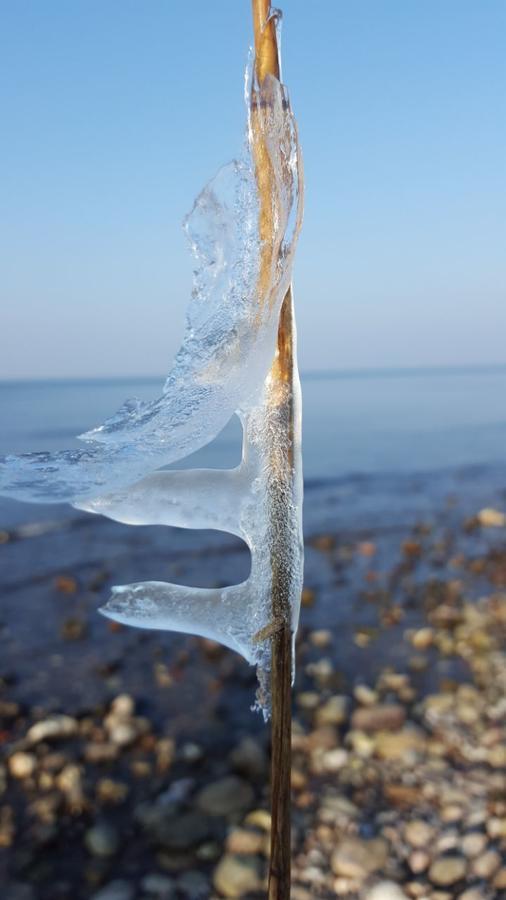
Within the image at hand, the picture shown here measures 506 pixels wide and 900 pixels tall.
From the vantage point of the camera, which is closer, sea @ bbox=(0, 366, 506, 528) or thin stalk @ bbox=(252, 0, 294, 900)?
thin stalk @ bbox=(252, 0, 294, 900)

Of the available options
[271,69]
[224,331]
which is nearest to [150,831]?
[224,331]

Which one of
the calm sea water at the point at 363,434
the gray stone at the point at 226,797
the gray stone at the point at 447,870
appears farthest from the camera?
the calm sea water at the point at 363,434

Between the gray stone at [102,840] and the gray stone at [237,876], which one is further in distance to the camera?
the gray stone at [102,840]

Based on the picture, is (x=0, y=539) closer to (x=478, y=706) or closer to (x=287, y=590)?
(x=478, y=706)

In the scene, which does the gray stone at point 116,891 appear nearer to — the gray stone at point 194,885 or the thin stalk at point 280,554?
the gray stone at point 194,885

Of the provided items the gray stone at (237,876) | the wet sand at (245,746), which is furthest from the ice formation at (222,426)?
the wet sand at (245,746)

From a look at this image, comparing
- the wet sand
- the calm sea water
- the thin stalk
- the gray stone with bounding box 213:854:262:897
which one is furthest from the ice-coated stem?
the calm sea water

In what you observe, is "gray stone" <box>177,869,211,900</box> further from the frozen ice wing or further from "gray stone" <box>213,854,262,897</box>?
the frozen ice wing

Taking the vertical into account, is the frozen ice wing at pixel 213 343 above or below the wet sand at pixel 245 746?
above
